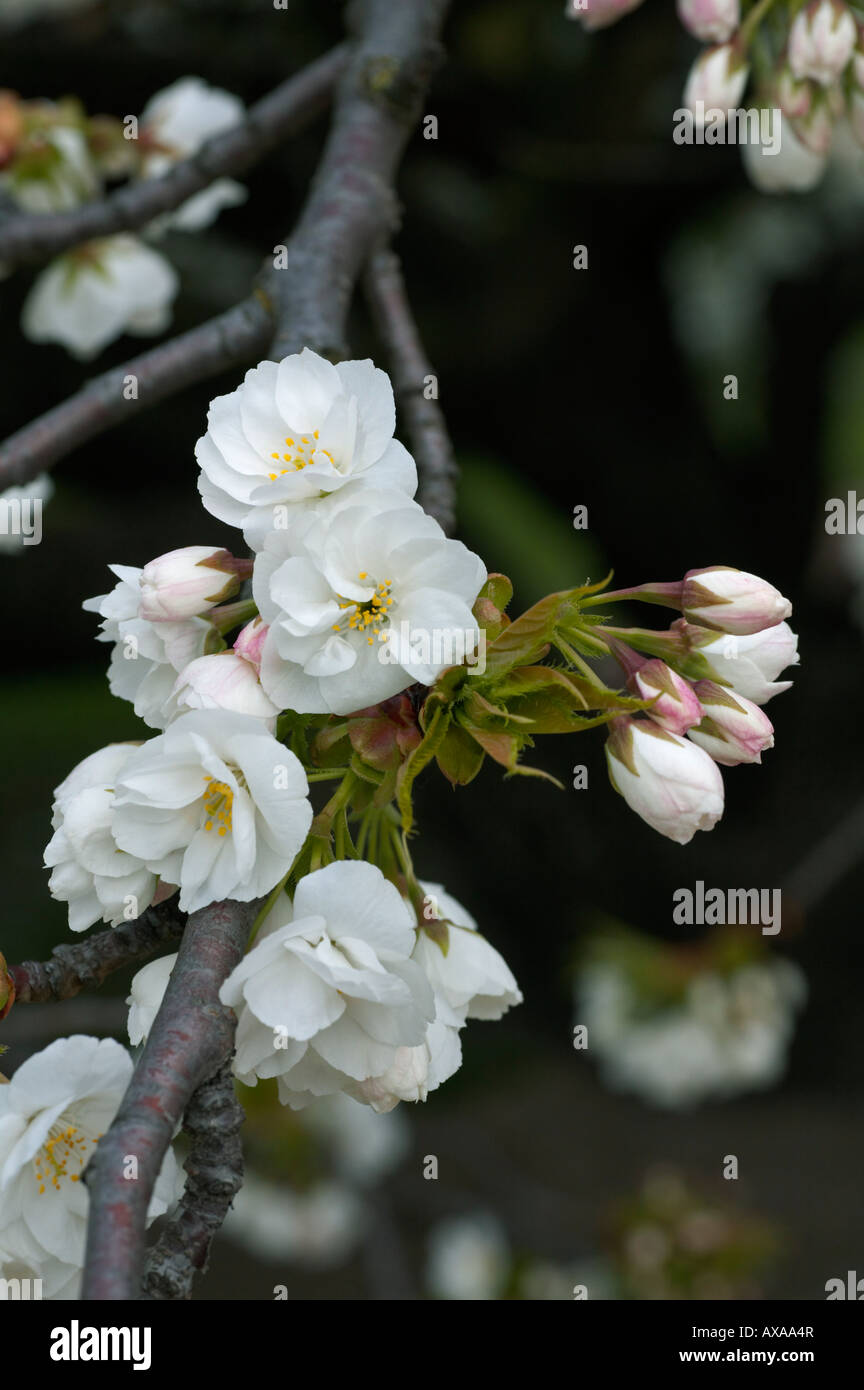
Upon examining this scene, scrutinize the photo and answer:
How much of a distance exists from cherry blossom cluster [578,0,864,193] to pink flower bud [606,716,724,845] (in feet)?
2.02

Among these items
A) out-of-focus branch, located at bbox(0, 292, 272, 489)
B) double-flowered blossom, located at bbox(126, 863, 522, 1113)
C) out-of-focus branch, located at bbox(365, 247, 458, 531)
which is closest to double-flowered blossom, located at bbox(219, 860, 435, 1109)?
double-flowered blossom, located at bbox(126, 863, 522, 1113)

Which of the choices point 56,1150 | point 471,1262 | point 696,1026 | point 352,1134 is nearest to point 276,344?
point 56,1150

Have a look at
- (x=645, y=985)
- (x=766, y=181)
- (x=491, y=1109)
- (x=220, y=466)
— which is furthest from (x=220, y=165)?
(x=491, y=1109)

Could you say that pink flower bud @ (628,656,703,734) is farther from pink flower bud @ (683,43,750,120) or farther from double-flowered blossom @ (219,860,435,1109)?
pink flower bud @ (683,43,750,120)

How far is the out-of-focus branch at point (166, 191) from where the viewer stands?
3.30 feet

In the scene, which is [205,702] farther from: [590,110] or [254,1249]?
[254,1249]

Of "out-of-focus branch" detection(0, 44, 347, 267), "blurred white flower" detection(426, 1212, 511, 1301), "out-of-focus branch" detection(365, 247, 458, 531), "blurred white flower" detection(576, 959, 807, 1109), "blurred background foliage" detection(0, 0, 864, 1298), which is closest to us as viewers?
"out-of-focus branch" detection(365, 247, 458, 531)

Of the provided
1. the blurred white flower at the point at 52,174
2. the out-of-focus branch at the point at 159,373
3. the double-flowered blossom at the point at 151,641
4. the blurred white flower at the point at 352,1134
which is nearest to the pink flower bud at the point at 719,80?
the out-of-focus branch at the point at 159,373

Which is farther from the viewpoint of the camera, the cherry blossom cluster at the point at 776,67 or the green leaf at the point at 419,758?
the cherry blossom cluster at the point at 776,67

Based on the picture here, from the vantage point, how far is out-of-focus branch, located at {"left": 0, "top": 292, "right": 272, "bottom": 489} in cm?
82

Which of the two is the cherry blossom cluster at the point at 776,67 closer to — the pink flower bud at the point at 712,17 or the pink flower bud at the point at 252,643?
the pink flower bud at the point at 712,17

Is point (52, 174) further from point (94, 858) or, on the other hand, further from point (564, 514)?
point (564, 514)

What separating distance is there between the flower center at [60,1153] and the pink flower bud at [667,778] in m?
0.27

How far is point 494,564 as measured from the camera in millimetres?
2021
